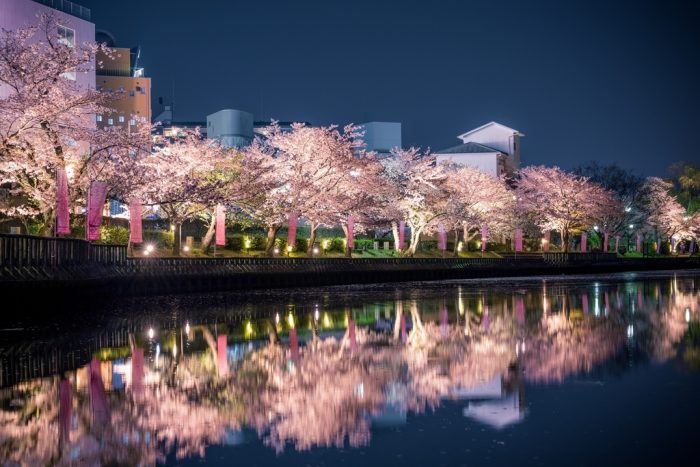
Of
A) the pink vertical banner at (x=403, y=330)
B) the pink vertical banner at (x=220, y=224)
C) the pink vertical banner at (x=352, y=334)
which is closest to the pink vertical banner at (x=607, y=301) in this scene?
the pink vertical banner at (x=403, y=330)

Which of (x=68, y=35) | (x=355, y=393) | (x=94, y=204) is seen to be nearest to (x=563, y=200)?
(x=68, y=35)

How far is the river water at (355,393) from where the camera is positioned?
818 cm

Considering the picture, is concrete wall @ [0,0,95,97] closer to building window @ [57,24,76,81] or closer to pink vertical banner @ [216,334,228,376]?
building window @ [57,24,76,81]

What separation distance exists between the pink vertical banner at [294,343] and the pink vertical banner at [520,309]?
569 centimetres

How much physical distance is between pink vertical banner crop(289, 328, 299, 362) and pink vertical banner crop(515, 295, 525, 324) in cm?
569

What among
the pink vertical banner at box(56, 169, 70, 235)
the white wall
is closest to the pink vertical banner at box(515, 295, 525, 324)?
the pink vertical banner at box(56, 169, 70, 235)

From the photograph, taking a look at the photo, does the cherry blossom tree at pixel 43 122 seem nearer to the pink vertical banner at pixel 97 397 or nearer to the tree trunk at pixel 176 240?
the tree trunk at pixel 176 240

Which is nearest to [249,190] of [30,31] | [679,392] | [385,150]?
[30,31]

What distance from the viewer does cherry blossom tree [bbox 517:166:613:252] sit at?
9850 centimetres

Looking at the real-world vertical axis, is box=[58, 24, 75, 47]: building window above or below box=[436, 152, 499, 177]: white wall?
above

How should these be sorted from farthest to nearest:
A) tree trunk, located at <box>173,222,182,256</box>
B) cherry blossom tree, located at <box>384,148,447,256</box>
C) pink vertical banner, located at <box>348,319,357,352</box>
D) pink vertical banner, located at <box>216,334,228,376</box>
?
cherry blossom tree, located at <box>384,148,447,256</box> < tree trunk, located at <box>173,222,182,256</box> < pink vertical banner, located at <box>348,319,357,352</box> < pink vertical banner, located at <box>216,334,228,376</box>

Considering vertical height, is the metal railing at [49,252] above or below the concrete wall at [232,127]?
below

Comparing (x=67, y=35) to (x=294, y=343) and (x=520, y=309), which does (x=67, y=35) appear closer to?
(x=520, y=309)

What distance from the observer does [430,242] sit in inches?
3696
